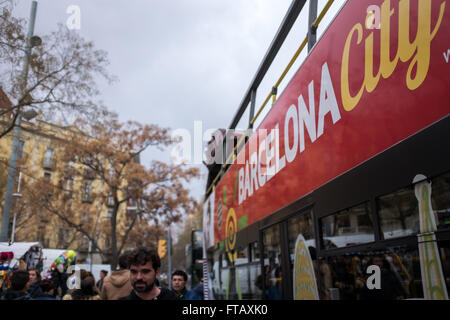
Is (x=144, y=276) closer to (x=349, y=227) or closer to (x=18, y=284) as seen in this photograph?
(x=349, y=227)

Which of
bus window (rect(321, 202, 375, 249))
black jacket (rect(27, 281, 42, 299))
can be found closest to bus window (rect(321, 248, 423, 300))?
bus window (rect(321, 202, 375, 249))

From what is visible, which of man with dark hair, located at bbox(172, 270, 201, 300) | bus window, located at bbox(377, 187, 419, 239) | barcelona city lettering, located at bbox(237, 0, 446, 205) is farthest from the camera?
man with dark hair, located at bbox(172, 270, 201, 300)

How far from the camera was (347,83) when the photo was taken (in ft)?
9.96

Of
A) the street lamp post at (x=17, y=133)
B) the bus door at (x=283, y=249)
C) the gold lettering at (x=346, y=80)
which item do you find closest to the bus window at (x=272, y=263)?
the bus door at (x=283, y=249)

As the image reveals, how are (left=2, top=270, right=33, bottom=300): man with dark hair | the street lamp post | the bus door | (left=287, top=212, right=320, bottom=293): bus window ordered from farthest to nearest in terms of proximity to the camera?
the street lamp post → (left=2, top=270, right=33, bottom=300): man with dark hair → the bus door → (left=287, top=212, right=320, bottom=293): bus window

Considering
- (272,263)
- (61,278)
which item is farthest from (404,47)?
(61,278)

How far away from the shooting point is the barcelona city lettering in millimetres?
2221

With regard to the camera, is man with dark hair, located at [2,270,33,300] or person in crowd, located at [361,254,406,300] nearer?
person in crowd, located at [361,254,406,300]

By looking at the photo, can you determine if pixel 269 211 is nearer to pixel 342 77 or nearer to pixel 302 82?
pixel 302 82

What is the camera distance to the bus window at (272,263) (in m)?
4.75

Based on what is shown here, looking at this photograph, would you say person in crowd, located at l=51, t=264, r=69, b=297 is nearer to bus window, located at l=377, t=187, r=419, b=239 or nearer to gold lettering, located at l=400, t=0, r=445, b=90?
bus window, located at l=377, t=187, r=419, b=239

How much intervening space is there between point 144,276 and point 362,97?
1955 millimetres
